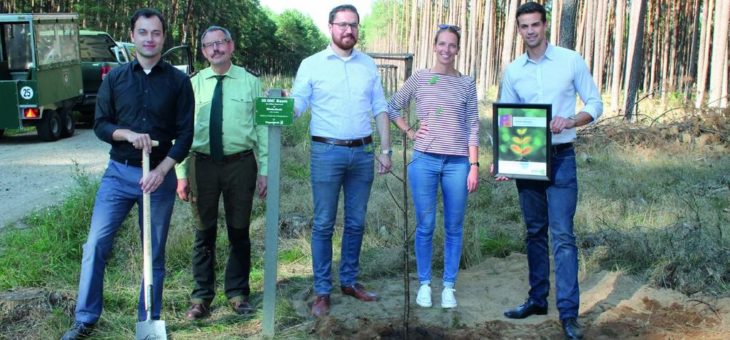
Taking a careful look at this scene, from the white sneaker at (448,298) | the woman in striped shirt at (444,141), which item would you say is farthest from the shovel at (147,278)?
the white sneaker at (448,298)

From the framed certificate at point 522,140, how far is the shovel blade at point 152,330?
89.7 inches

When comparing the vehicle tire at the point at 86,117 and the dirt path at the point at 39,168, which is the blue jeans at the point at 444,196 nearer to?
the dirt path at the point at 39,168

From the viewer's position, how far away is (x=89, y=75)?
1500 cm

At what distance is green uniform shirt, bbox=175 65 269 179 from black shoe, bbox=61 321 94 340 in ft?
3.65

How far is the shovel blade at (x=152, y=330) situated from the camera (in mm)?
3910

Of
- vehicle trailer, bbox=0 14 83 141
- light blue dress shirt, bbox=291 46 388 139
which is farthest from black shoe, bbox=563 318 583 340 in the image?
vehicle trailer, bbox=0 14 83 141

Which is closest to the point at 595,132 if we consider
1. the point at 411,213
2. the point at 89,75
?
the point at 411,213

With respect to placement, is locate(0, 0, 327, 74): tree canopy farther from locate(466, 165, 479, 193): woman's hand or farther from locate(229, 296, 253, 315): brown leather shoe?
locate(466, 165, 479, 193): woman's hand

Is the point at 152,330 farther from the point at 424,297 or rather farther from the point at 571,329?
the point at 571,329

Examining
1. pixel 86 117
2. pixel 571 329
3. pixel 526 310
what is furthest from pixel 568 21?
pixel 86 117

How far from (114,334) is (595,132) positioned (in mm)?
10804

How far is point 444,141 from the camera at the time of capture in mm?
4570

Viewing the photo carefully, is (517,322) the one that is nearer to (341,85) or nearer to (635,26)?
(341,85)

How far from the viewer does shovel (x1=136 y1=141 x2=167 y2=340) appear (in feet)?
12.5
